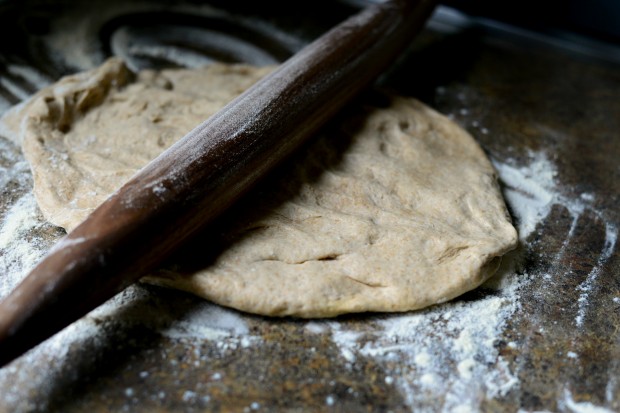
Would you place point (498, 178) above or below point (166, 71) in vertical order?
below

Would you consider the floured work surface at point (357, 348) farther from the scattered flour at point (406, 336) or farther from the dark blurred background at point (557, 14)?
the dark blurred background at point (557, 14)

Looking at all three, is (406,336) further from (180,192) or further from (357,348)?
(180,192)

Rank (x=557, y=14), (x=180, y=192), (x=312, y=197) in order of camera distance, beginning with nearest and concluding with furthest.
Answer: (x=180, y=192) < (x=312, y=197) < (x=557, y=14)

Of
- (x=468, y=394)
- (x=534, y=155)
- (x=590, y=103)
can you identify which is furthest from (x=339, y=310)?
(x=590, y=103)

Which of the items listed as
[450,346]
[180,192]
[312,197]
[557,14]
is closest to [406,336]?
[450,346]

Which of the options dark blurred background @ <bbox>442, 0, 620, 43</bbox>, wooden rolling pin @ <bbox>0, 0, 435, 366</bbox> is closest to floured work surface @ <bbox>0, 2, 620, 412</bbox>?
wooden rolling pin @ <bbox>0, 0, 435, 366</bbox>

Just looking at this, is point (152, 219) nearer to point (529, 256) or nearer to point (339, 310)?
point (339, 310)
